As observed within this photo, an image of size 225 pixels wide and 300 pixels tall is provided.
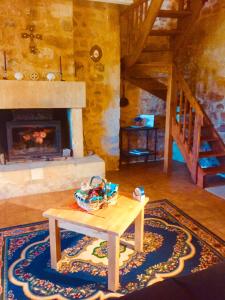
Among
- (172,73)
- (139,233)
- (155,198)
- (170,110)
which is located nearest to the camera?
(139,233)

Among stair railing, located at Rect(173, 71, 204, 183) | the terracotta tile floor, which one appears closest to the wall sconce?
stair railing, located at Rect(173, 71, 204, 183)

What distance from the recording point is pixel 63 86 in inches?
149

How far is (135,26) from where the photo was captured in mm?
4398

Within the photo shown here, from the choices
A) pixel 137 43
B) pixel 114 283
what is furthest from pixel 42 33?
pixel 114 283

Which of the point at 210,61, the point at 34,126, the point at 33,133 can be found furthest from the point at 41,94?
the point at 210,61

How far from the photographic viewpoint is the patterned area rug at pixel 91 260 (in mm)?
1840

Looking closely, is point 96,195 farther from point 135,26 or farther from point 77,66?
point 135,26

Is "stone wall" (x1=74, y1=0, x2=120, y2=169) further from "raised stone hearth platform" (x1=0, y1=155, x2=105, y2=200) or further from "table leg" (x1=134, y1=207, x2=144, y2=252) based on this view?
"table leg" (x1=134, y1=207, x2=144, y2=252)

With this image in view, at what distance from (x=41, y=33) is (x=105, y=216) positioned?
118 inches

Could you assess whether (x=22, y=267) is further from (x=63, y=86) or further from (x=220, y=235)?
(x=63, y=86)

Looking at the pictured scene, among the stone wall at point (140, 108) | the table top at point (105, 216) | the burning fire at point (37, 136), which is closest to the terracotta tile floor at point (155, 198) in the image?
the table top at point (105, 216)

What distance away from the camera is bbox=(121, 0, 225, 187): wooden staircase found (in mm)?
3709

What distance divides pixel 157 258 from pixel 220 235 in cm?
76

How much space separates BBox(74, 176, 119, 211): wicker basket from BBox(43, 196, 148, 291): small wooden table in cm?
5
